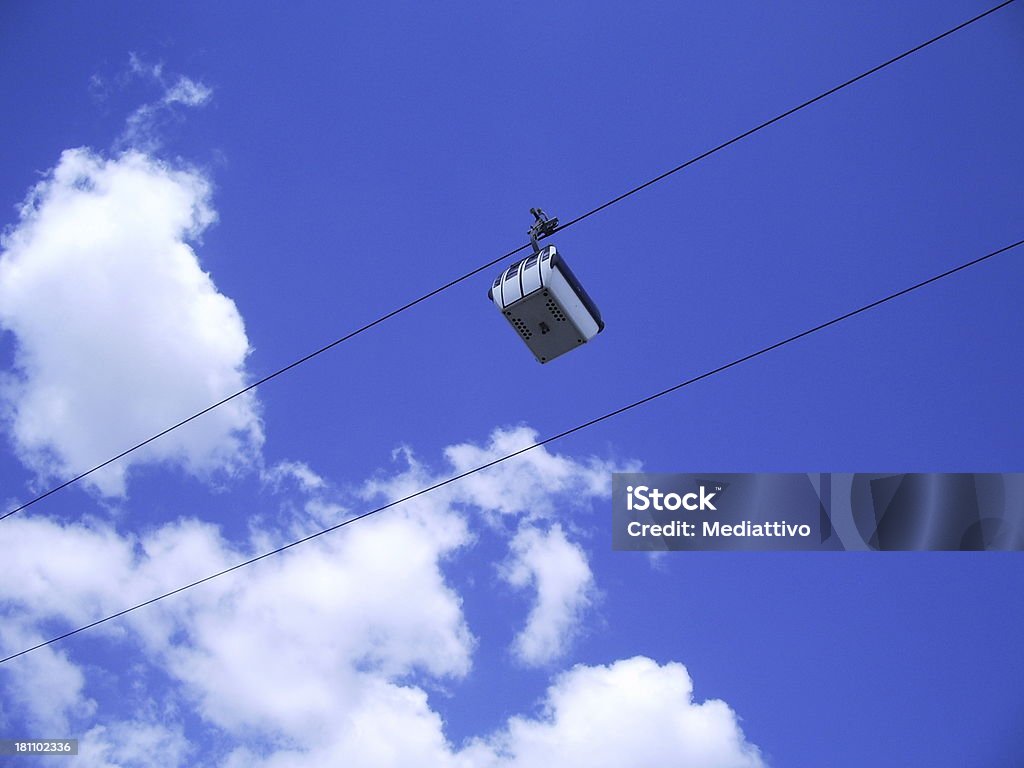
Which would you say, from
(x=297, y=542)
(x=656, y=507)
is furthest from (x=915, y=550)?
(x=297, y=542)

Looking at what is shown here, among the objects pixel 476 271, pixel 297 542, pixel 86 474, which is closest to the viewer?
pixel 476 271

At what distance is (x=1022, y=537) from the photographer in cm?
1402

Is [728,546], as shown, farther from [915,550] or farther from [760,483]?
[915,550]

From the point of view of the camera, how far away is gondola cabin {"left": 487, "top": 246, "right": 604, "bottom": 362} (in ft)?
32.5

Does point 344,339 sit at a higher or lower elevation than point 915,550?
higher

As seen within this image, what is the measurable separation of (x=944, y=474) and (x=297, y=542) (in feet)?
31.2

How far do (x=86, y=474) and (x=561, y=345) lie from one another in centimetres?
748

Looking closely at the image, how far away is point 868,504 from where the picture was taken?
1487cm

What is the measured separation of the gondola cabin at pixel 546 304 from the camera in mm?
9898

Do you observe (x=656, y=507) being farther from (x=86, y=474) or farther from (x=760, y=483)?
(x=86, y=474)

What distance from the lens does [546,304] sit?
994cm

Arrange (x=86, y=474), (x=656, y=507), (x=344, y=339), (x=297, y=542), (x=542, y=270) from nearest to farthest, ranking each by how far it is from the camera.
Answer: (x=542, y=270) → (x=344, y=339) → (x=297, y=542) → (x=86, y=474) → (x=656, y=507)

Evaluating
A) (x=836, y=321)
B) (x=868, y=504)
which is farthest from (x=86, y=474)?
(x=868, y=504)

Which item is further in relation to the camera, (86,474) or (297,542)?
(86,474)
